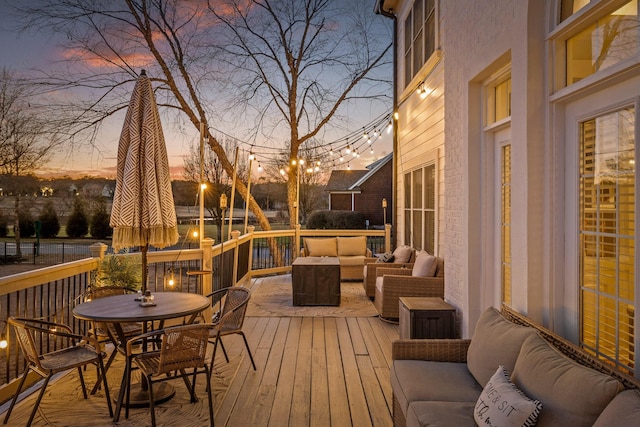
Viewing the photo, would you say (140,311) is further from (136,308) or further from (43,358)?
(43,358)

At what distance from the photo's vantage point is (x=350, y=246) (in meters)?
9.68

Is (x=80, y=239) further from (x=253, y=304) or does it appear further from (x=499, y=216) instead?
(x=499, y=216)

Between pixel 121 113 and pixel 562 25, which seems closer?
pixel 562 25

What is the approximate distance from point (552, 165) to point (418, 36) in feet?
Result: 16.7

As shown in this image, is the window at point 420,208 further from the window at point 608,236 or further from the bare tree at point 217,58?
the bare tree at point 217,58

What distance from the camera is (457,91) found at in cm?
461

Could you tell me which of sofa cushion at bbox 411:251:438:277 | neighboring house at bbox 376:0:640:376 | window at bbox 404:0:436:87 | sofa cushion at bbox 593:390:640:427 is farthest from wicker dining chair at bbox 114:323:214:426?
window at bbox 404:0:436:87

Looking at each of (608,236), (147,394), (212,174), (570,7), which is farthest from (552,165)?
(212,174)

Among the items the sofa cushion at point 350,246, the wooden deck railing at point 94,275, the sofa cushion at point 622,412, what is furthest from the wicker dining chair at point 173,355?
the sofa cushion at point 350,246

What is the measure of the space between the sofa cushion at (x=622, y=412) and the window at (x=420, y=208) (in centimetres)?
473

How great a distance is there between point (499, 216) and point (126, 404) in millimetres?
3251

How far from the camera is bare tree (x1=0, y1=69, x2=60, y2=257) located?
42.2 ft

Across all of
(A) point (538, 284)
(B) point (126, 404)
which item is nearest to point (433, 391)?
(A) point (538, 284)

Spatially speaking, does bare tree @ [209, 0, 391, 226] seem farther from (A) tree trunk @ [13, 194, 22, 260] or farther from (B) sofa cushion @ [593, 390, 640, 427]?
(B) sofa cushion @ [593, 390, 640, 427]
